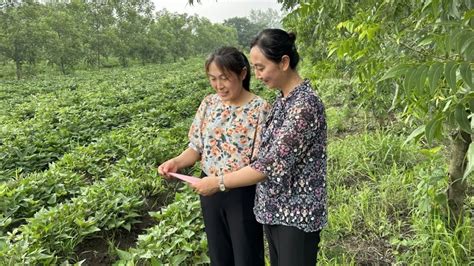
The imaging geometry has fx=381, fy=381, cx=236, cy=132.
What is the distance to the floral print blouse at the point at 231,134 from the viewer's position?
6.84 ft

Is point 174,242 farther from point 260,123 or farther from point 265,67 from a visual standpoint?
point 265,67

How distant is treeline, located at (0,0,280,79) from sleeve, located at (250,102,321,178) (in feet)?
72.5

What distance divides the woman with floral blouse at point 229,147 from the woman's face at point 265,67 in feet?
0.93

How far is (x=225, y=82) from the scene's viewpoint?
2.09 m

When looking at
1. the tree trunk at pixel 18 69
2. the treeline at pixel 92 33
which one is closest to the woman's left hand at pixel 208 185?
the treeline at pixel 92 33

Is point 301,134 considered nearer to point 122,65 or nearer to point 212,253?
point 212,253

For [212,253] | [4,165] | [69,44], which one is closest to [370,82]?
[212,253]

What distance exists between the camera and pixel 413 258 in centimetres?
271

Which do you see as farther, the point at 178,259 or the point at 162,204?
the point at 162,204

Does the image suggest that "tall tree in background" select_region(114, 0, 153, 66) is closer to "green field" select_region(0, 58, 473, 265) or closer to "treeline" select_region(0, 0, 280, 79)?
"treeline" select_region(0, 0, 280, 79)

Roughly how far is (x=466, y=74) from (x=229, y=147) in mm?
1367

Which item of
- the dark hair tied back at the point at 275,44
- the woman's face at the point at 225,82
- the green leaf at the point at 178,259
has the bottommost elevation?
the green leaf at the point at 178,259

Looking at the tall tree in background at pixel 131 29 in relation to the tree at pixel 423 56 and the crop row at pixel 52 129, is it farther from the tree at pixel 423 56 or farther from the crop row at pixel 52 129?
the tree at pixel 423 56

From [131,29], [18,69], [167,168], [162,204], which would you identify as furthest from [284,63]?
[131,29]
